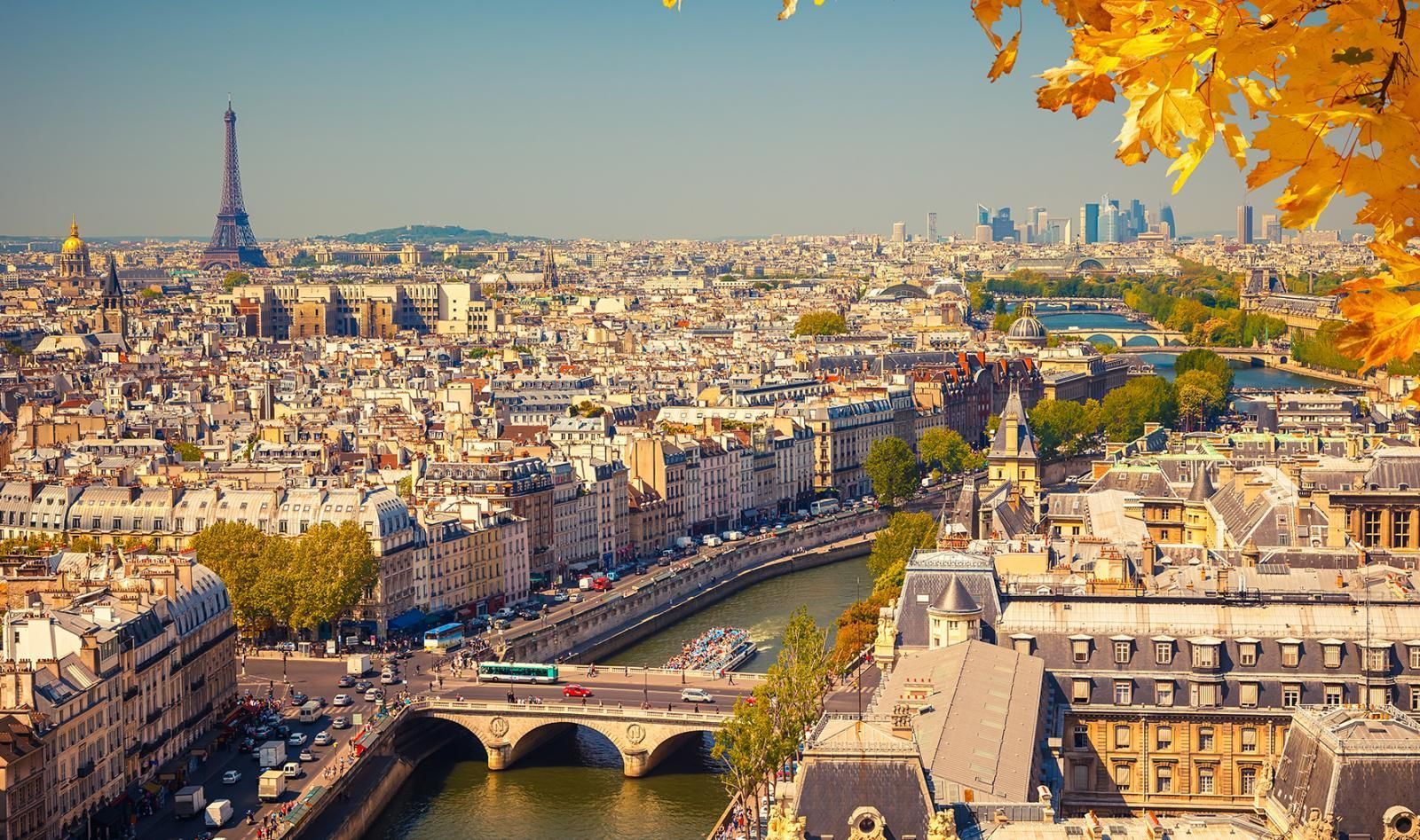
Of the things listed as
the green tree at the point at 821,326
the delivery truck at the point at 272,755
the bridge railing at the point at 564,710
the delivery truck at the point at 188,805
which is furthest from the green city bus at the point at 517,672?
the green tree at the point at 821,326

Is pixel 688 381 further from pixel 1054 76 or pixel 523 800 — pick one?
pixel 1054 76

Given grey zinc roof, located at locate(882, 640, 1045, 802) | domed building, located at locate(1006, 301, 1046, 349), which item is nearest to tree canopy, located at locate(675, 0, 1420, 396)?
grey zinc roof, located at locate(882, 640, 1045, 802)

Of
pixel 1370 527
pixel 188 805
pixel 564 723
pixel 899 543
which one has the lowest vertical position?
pixel 564 723

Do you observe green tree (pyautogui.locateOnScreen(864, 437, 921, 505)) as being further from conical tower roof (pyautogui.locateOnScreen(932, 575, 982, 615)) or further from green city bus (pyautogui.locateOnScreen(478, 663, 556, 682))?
conical tower roof (pyautogui.locateOnScreen(932, 575, 982, 615))

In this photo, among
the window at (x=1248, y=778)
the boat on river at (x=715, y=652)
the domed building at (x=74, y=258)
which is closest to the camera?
the window at (x=1248, y=778)

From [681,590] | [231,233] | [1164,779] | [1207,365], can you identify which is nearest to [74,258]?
[231,233]

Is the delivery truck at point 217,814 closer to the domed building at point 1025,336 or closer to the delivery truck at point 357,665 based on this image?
the delivery truck at point 357,665

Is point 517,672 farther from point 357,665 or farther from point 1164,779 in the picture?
point 1164,779
